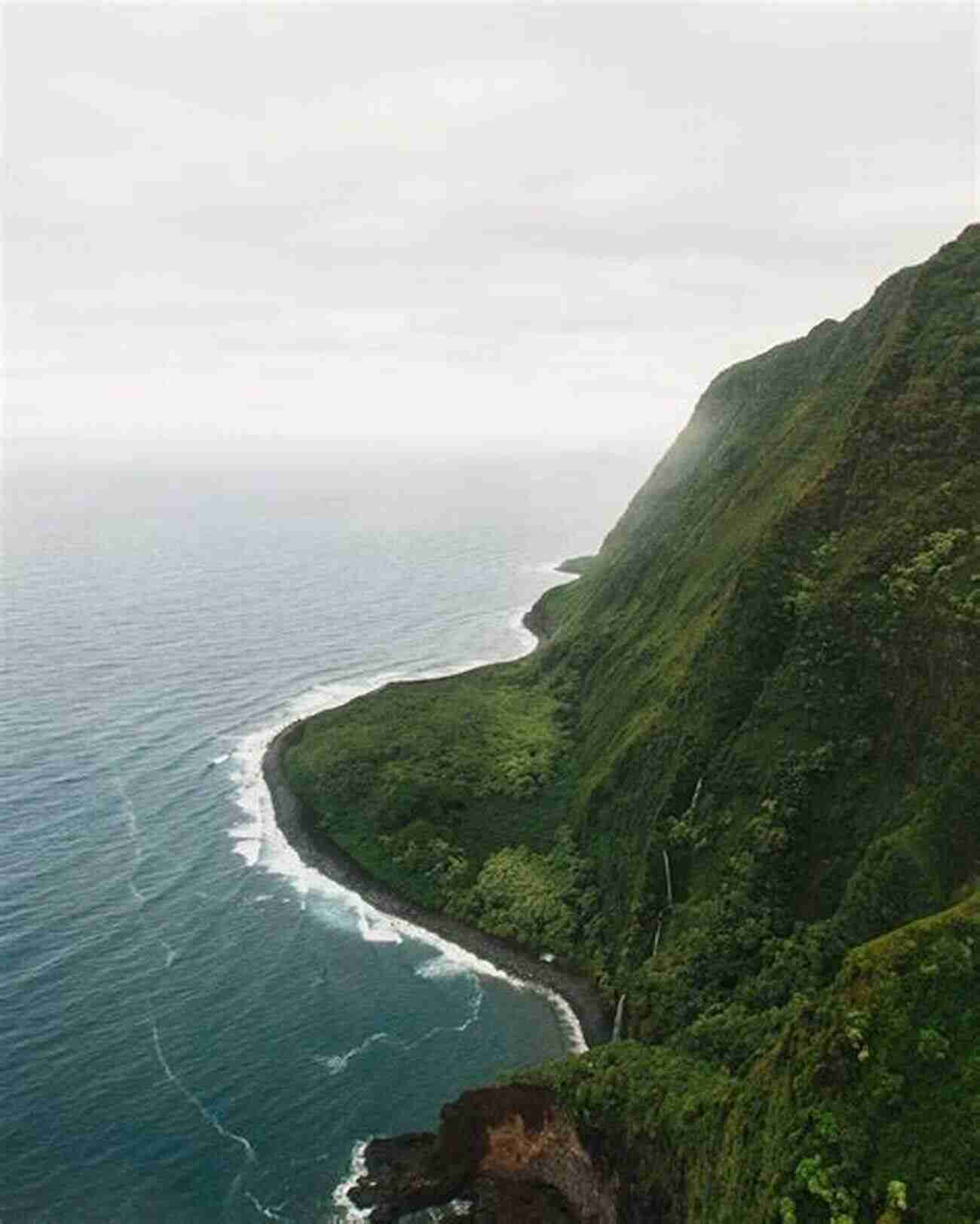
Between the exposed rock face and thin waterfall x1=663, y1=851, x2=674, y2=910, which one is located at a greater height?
thin waterfall x1=663, y1=851, x2=674, y2=910

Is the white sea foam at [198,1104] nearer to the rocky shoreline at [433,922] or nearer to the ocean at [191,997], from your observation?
the ocean at [191,997]

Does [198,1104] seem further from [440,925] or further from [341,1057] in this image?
[440,925]

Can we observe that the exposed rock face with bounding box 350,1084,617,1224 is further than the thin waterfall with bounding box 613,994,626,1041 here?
No

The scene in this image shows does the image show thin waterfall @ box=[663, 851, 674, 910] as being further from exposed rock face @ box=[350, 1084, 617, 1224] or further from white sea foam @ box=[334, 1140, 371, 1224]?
white sea foam @ box=[334, 1140, 371, 1224]

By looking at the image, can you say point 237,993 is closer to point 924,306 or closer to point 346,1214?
point 346,1214

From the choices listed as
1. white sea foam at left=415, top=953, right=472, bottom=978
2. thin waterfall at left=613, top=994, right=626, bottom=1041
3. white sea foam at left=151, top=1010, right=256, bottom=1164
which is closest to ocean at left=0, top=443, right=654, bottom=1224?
white sea foam at left=151, top=1010, right=256, bottom=1164
